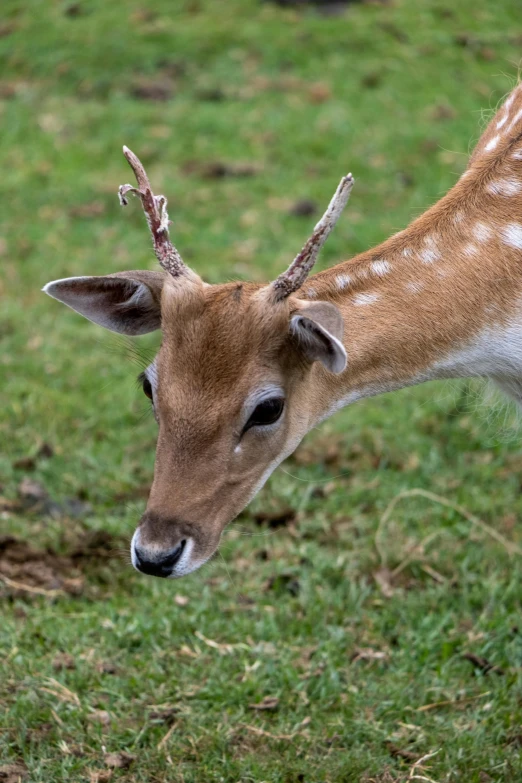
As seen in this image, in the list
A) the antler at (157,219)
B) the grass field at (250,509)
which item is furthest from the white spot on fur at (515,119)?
the antler at (157,219)

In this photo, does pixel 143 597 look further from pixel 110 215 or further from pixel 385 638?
pixel 110 215

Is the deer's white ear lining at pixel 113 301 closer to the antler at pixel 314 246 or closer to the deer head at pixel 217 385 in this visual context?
the deer head at pixel 217 385

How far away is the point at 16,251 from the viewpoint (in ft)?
27.8

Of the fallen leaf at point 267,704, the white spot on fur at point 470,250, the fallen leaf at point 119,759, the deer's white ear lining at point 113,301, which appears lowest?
the fallen leaf at point 267,704

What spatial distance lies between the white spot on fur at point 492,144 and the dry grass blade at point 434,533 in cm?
202

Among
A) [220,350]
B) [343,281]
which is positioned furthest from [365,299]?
[220,350]

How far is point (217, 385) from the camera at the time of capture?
3484mm

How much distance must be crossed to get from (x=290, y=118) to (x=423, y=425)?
509 centimetres

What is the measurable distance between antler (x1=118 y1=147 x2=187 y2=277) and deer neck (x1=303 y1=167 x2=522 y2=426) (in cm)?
50

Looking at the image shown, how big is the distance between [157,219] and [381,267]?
85 centimetres

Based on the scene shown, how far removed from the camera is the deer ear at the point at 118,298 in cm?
386

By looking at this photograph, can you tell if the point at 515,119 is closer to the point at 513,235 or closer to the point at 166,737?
the point at 513,235

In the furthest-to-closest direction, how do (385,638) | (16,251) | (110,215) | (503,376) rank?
(110,215) < (16,251) < (385,638) < (503,376)

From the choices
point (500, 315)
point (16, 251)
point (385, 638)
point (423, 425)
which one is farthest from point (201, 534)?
point (16, 251)
